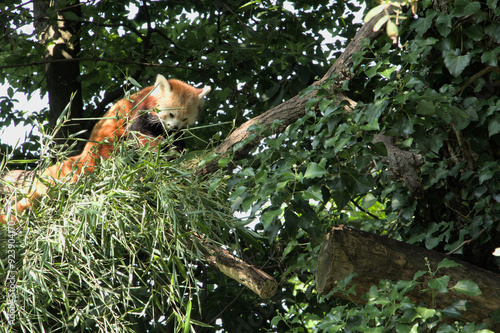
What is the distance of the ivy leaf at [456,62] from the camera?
214cm

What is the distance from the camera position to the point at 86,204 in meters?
1.87

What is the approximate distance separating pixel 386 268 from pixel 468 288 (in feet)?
1.09

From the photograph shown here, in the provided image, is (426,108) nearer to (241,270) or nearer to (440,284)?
(440,284)

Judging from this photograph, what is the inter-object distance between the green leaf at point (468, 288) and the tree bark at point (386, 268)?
14 cm

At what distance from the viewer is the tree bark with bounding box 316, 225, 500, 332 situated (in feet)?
6.85

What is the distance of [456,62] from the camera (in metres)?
2.16

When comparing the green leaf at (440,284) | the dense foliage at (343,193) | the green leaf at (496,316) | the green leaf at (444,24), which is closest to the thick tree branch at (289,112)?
the dense foliage at (343,193)

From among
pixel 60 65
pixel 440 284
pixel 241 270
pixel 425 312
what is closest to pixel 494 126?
pixel 440 284

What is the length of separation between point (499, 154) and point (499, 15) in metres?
0.67

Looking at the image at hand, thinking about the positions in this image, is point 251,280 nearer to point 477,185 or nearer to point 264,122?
point 264,122

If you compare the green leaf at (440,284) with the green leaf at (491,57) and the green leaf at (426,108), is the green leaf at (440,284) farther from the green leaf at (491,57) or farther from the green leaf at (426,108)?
the green leaf at (491,57)

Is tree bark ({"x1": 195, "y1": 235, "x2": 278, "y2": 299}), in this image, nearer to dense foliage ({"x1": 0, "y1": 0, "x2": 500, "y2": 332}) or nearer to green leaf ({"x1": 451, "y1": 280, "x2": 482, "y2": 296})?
dense foliage ({"x1": 0, "y1": 0, "x2": 500, "y2": 332})

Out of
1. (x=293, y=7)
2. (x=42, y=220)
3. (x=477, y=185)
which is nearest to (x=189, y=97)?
(x=293, y=7)

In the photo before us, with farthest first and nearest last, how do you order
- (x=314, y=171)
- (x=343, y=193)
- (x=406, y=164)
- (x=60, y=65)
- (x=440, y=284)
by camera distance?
1. (x=60, y=65)
2. (x=406, y=164)
3. (x=343, y=193)
4. (x=440, y=284)
5. (x=314, y=171)
